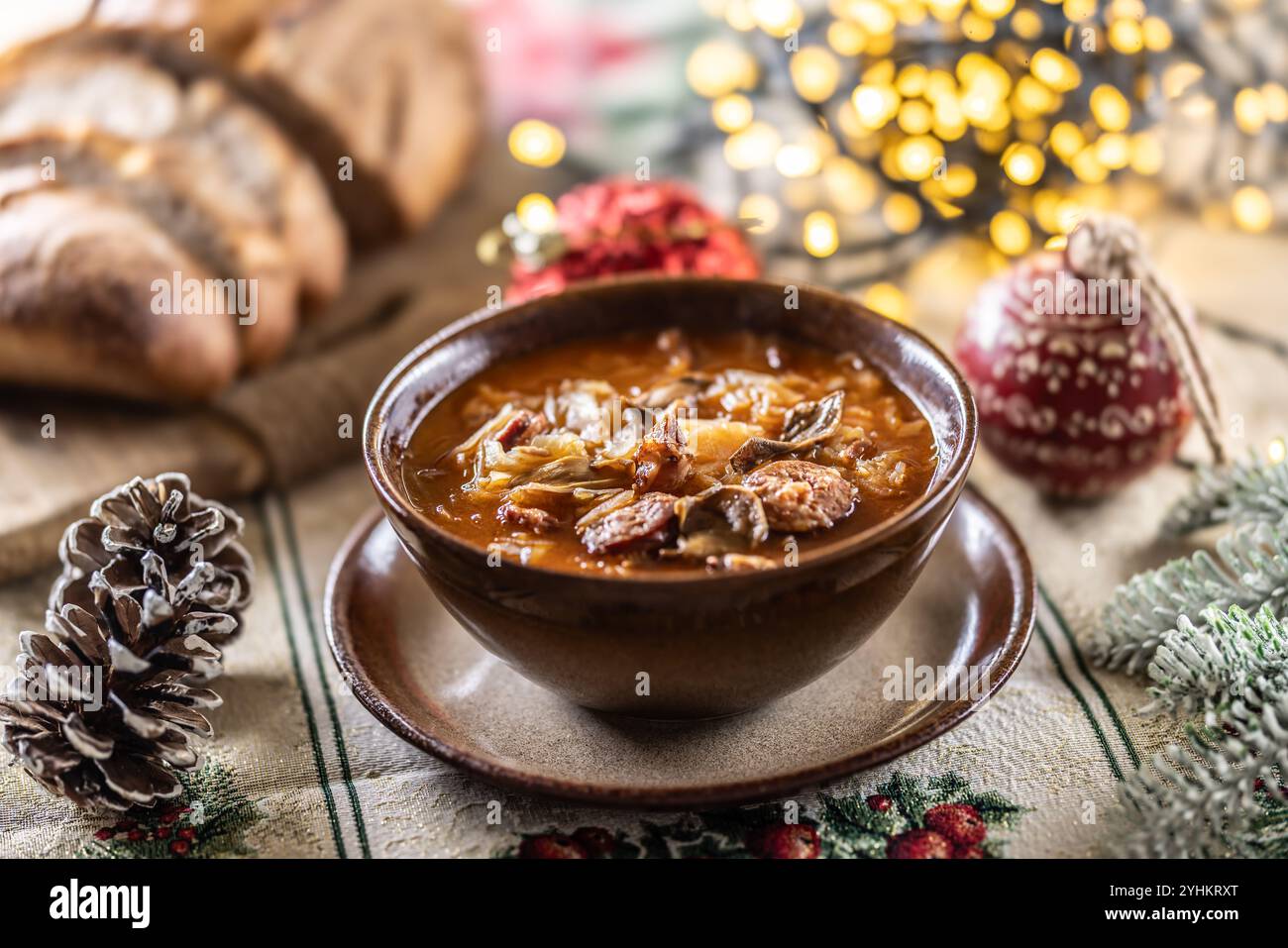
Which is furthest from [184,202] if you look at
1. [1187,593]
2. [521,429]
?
[1187,593]

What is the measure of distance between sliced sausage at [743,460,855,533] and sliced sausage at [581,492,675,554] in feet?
0.53

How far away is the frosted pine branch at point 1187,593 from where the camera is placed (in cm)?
256

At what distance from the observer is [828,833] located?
227 cm

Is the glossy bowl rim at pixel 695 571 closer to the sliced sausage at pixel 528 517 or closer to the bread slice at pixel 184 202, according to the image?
the sliced sausage at pixel 528 517

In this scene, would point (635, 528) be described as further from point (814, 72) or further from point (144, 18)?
point (144, 18)

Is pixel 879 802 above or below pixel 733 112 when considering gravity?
below

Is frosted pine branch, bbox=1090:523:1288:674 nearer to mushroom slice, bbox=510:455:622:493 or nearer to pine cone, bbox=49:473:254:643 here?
mushroom slice, bbox=510:455:622:493

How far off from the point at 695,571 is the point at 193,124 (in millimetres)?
2483

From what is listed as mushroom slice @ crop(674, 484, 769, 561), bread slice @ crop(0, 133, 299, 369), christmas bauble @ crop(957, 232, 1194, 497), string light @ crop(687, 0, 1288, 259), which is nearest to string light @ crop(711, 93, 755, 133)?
string light @ crop(687, 0, 1288, 259)

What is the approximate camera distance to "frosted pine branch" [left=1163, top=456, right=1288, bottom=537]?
281 centimetres

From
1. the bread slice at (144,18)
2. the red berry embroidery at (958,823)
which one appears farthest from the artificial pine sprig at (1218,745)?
the bread slice at (144,18)

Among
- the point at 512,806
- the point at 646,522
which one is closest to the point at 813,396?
the point at 646,522

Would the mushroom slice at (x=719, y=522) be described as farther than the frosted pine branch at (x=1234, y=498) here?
No

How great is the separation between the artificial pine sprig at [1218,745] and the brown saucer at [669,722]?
0.29 metres
